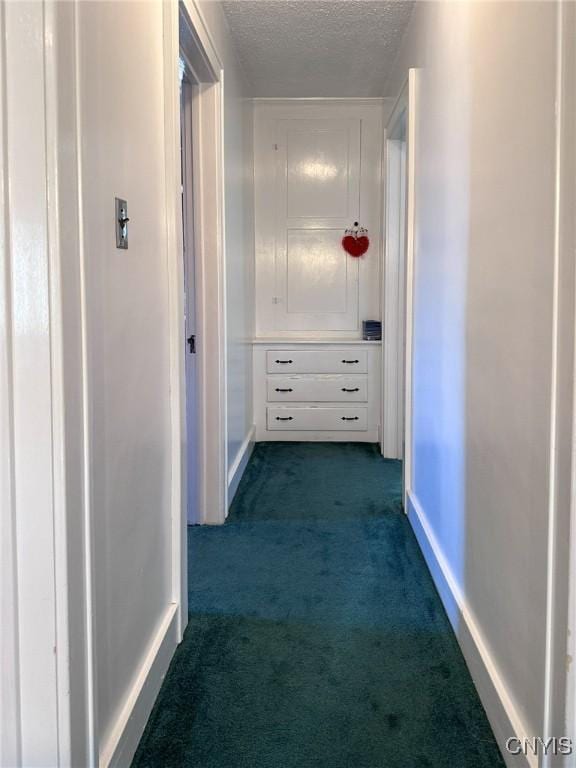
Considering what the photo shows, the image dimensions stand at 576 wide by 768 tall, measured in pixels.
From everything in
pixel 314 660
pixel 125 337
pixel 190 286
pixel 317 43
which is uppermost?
pixel 317 43

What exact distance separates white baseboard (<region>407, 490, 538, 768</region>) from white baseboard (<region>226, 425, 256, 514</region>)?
1166 mm

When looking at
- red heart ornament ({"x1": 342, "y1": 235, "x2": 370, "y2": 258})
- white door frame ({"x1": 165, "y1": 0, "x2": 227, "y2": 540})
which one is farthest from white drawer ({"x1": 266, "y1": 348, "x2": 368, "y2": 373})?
white door frame ({"x1": 165, "y1": 0, "x2": 227, "y2": 540})

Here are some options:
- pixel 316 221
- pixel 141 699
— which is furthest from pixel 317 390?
pixel 141 699

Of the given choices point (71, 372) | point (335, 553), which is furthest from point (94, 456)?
point (335, 553)

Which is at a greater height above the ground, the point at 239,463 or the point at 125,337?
the point at 125,337

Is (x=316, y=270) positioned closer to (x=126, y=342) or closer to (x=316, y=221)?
(x=316, y=221)

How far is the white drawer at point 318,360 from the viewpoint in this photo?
16.6 ft

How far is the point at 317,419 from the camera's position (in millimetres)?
5160

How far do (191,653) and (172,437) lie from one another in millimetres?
651

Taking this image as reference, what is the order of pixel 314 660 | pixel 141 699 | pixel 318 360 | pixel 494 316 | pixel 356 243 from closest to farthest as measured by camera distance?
pixel 141 699
pixel 494 316
pixel 314 660
pixel 318 360
pixel 356 243

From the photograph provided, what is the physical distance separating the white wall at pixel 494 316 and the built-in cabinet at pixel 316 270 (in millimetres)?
2180

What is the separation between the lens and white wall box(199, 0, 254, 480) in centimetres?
357

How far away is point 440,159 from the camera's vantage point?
8.75ft

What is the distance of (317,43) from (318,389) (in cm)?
227
